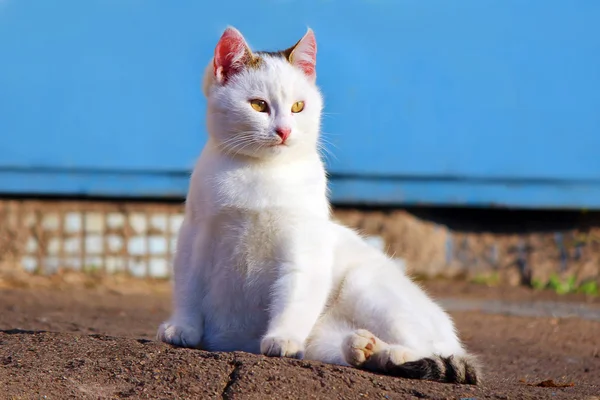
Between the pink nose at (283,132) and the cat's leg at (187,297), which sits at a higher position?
the pink nose at (283,132)

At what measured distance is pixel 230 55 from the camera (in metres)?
3.31

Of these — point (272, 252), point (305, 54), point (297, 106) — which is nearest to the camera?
point (272, 252)

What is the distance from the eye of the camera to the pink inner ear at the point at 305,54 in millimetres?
3354

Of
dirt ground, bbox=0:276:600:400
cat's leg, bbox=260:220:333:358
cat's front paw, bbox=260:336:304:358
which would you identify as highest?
cat's leg, bbox=260:220:333:358

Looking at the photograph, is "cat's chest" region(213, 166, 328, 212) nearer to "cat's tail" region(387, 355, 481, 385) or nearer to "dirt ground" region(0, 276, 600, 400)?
"dirt ground" region(0, 276, 600, 400)

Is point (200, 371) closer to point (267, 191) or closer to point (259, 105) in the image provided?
point (267, 191)

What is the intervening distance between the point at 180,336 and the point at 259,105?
96 centimetres

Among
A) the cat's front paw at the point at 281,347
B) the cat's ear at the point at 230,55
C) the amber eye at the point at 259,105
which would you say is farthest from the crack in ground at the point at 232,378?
the cat's ear at the point at 230,55

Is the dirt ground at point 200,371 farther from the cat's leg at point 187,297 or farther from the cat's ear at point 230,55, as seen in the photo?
the cat's ear at point 230,55

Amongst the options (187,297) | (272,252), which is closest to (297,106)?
(272,252)

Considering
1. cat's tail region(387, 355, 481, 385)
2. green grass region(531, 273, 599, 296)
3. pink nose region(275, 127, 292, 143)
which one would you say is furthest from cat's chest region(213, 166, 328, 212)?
green grass region(531, 273, 599, 296)

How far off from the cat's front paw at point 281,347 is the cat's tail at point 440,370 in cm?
34

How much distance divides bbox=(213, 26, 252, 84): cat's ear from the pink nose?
347mm

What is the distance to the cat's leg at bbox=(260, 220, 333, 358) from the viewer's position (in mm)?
2992
